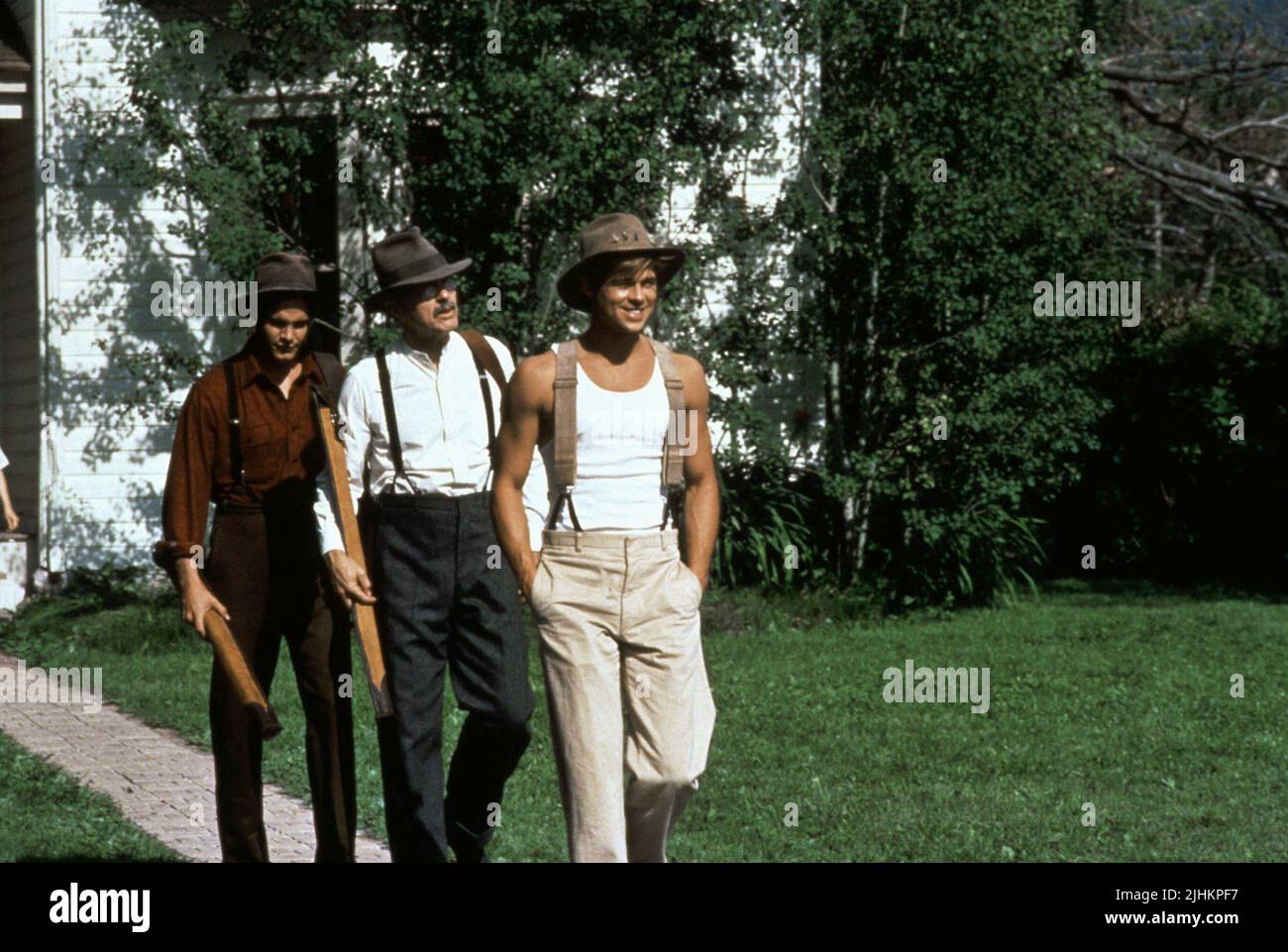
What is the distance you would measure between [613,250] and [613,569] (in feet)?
2.98

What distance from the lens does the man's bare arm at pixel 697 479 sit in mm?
5508

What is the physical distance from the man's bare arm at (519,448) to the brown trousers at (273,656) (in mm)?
914

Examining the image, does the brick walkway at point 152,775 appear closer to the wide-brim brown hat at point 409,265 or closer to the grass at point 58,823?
the grass at point 58,823

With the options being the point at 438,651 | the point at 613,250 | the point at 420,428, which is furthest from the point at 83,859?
the point at 613,250

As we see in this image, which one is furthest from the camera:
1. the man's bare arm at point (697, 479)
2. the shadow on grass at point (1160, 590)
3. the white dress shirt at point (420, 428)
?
the shadow on grass at point (1160, 590)

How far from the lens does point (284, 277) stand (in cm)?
605

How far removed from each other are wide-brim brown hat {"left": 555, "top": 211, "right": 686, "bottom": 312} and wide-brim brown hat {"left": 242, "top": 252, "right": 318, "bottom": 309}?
3.26ft

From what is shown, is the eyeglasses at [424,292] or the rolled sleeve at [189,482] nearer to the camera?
the rolled sleeve at [189,482]

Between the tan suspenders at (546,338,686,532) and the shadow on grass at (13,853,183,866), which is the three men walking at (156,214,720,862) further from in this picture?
the shadow on grass at (13,853,183,866)

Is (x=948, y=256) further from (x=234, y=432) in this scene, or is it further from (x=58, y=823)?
(x=234, y=432)

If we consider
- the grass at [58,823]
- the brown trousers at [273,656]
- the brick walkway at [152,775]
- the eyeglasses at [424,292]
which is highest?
the eyeglasses at [424,292]

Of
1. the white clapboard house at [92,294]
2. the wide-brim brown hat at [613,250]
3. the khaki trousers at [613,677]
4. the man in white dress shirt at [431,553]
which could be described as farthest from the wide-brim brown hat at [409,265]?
the white clapboard house at [92,294]

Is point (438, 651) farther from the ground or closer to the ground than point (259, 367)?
closer to the ground

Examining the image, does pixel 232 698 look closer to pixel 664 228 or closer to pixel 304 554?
pixel 304 554
